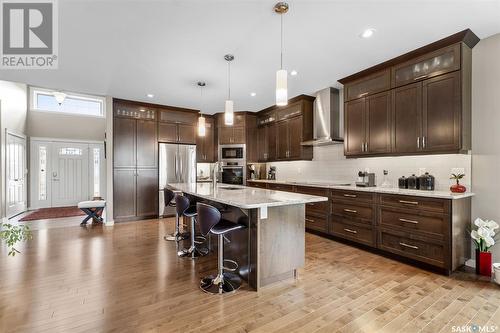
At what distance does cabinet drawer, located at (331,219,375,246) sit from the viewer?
3.32m

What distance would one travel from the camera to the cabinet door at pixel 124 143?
519 cm

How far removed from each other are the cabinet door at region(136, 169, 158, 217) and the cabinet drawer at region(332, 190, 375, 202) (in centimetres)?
410

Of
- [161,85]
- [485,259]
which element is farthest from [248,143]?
[485,259]

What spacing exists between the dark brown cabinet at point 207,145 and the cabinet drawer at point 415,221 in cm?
458

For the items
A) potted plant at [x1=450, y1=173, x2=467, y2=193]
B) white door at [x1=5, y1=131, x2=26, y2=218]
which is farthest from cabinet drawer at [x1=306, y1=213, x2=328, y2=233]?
white door at [x1=5, y1=131, x2=26, y2=218]

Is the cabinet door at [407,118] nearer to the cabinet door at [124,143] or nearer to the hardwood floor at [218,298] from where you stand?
the hardwood floor at [218,298]

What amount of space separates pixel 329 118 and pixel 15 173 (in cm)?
775

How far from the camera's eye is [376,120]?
139 inches

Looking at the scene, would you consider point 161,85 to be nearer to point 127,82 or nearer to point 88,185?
point 127,82

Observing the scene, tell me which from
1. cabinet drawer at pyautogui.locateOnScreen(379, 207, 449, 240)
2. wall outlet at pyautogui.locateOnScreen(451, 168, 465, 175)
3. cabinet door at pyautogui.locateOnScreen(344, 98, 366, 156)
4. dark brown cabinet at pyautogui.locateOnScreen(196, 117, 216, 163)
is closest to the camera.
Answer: cabinet drawer at pyautogui.locateOnScreen(379, 207, 449, 240)

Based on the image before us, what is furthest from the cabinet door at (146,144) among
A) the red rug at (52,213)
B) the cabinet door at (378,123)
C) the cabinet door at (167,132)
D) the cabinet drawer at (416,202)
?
the cabinet drawer at (416,202)

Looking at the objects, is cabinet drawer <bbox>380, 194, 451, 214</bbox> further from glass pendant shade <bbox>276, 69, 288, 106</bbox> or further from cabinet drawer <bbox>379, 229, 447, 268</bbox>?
glass pendant shade <bbox>276, 69, 288, 106</bbox>

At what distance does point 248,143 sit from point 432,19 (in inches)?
177

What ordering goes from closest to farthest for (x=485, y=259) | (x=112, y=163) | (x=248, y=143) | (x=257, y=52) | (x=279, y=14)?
1. (x=279, y=14)
2. (x=485, y=259)
3. (x=257, y=52)
4. (x=112, y=163)
5. (x=248, y=143)
